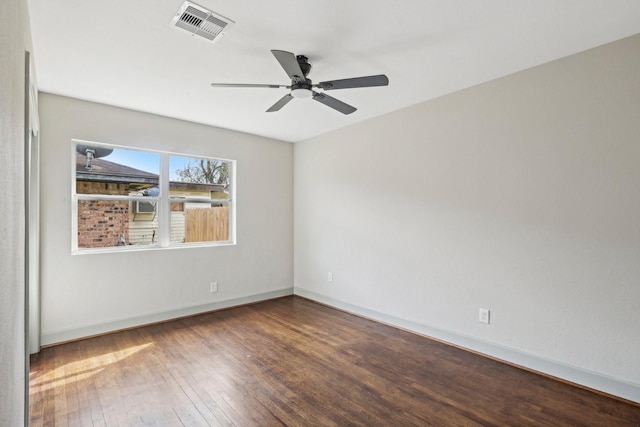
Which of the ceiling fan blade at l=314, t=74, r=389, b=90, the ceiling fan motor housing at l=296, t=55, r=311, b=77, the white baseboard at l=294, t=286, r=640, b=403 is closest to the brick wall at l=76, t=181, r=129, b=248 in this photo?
the ceiling fan motor housing at l=296, t=55, r=311, b=77

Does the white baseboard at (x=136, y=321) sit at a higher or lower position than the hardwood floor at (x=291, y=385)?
higher

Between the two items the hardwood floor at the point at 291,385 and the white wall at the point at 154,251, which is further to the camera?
the white wall at the point at 154,251

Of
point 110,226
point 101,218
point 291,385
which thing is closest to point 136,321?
point 110,226

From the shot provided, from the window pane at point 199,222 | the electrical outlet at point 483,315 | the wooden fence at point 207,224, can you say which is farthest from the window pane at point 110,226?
the electrical outlet at point 483,315

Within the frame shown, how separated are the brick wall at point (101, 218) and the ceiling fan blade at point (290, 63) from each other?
2662 mm

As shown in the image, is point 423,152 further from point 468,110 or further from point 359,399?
point 359,399

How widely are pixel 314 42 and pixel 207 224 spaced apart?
3.00 meters

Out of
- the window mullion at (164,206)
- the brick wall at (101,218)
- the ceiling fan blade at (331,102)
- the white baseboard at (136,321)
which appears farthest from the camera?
A: the window mullion at (164,206)

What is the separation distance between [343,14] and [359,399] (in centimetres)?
270

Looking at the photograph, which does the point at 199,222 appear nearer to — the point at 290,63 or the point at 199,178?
the point at 199,178

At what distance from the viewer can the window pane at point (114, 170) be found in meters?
3.43

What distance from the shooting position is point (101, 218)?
11.6 feet

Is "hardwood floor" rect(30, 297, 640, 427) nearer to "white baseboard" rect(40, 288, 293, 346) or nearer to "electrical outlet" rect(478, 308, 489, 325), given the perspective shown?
"white baseboard" rect(40, 288, 293, 346)

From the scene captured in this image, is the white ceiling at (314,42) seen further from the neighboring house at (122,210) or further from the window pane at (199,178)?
the window pane at (199,178)
